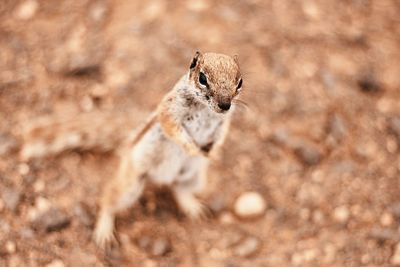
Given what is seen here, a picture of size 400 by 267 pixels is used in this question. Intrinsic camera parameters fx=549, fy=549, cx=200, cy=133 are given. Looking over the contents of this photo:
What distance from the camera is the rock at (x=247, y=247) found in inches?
163

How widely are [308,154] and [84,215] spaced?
6.13 feet

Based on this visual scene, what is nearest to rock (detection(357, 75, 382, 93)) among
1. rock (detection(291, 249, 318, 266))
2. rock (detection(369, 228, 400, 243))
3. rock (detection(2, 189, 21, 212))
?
rock (detection(369, 228, 400, 243))

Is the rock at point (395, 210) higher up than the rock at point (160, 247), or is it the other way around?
the rock at point (160, 247)

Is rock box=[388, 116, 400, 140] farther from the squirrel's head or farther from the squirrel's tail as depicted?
the squirrel's tail

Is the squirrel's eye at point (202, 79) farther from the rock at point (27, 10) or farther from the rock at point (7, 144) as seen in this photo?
the rock at point (27, 10)

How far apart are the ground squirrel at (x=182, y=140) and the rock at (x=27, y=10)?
180 cm

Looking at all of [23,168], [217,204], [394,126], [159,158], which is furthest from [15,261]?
Result: [394,126]

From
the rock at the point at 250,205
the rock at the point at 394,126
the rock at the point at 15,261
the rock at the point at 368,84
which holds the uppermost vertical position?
the rock at the point at 15,261

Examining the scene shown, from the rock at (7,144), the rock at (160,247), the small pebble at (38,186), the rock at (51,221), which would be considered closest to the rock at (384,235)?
the rock at (160,247)

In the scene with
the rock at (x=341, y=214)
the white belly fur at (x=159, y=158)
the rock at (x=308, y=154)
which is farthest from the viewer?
the rock at (x=308, y=154)

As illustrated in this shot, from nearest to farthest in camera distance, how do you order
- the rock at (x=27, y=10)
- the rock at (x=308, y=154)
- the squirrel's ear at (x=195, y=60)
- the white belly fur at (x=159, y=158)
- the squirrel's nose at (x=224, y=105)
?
the squirrel's nose at (x=224, y=105) < the squirrel's ear at (x=195, y=60) < the white belly fur at (x=159, y=158) < the rock at (x=308, y=154) < the rock at (x=27, y=10)

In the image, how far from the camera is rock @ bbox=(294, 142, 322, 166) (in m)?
4.54

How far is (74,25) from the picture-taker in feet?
16.6

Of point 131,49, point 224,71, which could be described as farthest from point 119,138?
point 224,71
